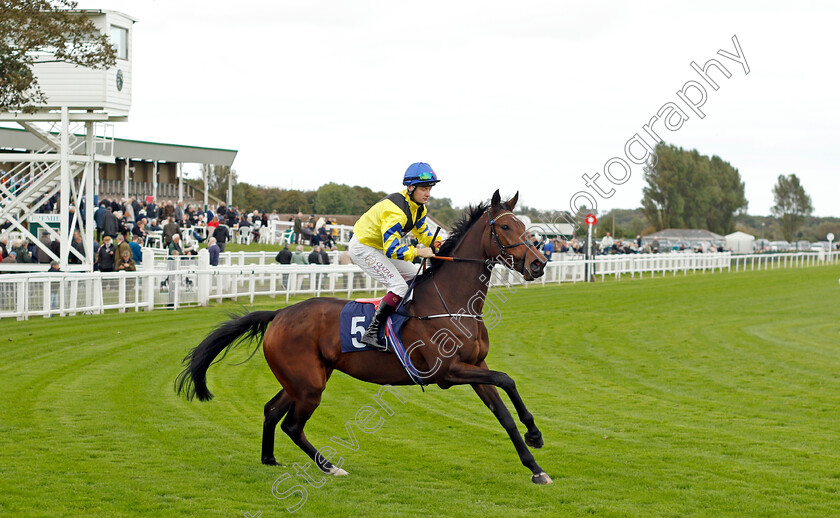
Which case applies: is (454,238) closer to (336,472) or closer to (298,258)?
(336,472)

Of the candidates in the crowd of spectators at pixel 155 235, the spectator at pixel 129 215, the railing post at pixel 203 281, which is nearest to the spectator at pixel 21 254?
the crowd of spectators at pixel 155 235

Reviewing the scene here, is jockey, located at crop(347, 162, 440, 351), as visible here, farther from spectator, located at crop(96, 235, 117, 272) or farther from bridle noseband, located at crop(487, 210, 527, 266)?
spectator, located at crop(96, 235, 117, 272)

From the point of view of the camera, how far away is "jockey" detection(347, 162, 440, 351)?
18.9 ft

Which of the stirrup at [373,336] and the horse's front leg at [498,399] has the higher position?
the stirrup at [373,336]

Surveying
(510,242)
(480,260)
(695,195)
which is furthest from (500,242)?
(695,195)

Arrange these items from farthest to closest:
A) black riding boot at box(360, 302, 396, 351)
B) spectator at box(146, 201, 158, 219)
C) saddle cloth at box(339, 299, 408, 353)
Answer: spectator at box(146, 201, 158, 219) < saddle cloth at box(339, 299, 408, 353) < black riding boot at box(360, 302, 396, 351)

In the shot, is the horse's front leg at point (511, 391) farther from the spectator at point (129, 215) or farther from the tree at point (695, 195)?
the tree at point (695, 195)

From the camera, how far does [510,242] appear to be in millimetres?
5758

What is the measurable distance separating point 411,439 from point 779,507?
297 centimetres

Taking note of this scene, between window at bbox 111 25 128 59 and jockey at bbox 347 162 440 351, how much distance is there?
1685cm

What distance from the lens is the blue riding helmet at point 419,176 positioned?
19.0ft

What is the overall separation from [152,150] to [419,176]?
1455 inches

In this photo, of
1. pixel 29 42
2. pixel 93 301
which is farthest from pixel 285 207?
pixel 29 42

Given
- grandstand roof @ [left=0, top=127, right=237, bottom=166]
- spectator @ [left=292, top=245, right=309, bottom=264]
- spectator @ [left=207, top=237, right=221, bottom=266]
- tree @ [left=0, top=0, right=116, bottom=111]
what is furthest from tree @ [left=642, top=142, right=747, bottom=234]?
tree @ [left=0, top=0, right=116, bottom=111]
